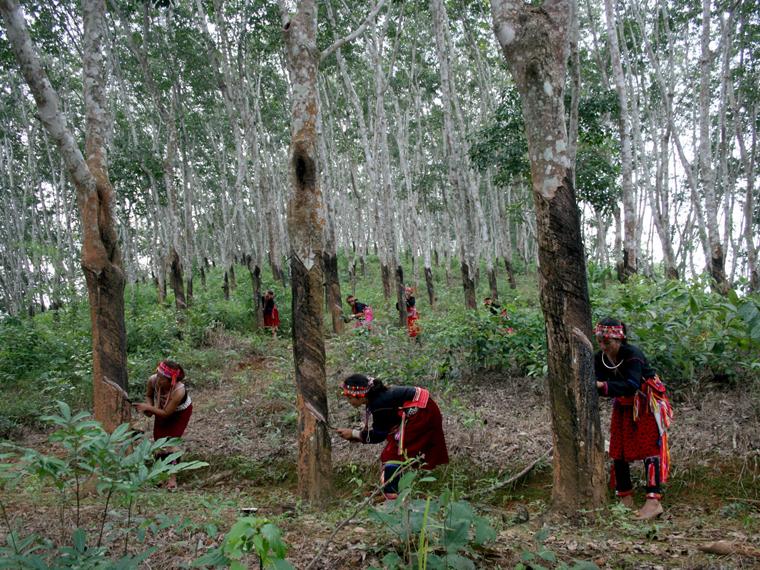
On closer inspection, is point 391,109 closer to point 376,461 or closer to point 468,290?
point 468,290

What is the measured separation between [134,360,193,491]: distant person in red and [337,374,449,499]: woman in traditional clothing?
1.91 meters

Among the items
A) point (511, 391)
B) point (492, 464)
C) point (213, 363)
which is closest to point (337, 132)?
point (213, 363)

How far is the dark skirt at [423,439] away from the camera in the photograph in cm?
420

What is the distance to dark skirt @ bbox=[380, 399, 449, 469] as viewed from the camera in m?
4.20

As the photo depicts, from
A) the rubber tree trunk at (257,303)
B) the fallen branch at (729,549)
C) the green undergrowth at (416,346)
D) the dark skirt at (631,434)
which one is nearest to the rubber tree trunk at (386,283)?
the green undergrowth at (416,346)

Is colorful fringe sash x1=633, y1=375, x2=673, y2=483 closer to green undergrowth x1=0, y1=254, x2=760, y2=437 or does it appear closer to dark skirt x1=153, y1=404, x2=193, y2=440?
green undergrowth x1=0, y1=254, x2=760, y2=437

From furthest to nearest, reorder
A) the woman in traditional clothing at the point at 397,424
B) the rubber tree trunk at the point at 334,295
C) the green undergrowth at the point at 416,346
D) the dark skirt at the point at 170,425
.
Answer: the rubber tree trunk at the point at 334,295 < the green undergrowth at the point at 416,346 < the dark skirt at the point at 170,425 < the woman in traditional clothing at the point at 397,424

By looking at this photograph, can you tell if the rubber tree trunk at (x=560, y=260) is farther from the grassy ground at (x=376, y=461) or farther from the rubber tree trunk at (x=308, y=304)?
the rubber tree trunk at (x=308, y=304)

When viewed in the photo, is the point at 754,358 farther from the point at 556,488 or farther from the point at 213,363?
the point at 213,363

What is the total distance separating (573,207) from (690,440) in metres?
2.73

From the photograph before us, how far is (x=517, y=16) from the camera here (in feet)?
11.2

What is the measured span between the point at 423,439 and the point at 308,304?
4.61 feet

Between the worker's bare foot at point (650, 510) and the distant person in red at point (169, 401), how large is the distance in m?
4.05

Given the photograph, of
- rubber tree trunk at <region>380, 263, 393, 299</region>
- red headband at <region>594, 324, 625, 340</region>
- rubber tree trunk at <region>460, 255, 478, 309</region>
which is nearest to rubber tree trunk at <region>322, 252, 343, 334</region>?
rubber tree trunk at <region>460, 255, 478, 309</region>
